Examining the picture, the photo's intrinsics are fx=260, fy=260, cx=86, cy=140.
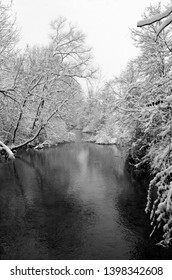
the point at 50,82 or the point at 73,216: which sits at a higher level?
the point at 50,82

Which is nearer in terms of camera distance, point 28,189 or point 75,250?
point 75,250

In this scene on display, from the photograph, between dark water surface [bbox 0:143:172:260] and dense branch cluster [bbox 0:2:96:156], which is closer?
dark water surface [bbox 0:143:172:260]

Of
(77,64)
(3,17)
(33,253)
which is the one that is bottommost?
(33,253)

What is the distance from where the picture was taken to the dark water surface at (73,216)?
8.12 metres

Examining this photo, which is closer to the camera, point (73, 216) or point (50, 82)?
point (73, 216)

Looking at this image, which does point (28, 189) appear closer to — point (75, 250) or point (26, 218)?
point (26, 218)

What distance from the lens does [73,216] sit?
1075 centimetres

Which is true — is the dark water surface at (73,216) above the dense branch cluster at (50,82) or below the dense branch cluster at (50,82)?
below

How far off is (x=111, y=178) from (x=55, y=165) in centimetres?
582

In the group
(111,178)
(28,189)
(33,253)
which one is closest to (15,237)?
(33,253)

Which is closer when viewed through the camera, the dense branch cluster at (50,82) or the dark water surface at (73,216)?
the dark water surface at (73,216)

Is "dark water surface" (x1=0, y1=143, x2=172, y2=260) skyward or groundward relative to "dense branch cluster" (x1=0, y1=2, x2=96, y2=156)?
groundward

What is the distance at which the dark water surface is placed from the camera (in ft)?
26.6

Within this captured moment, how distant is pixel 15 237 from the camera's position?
893cm
